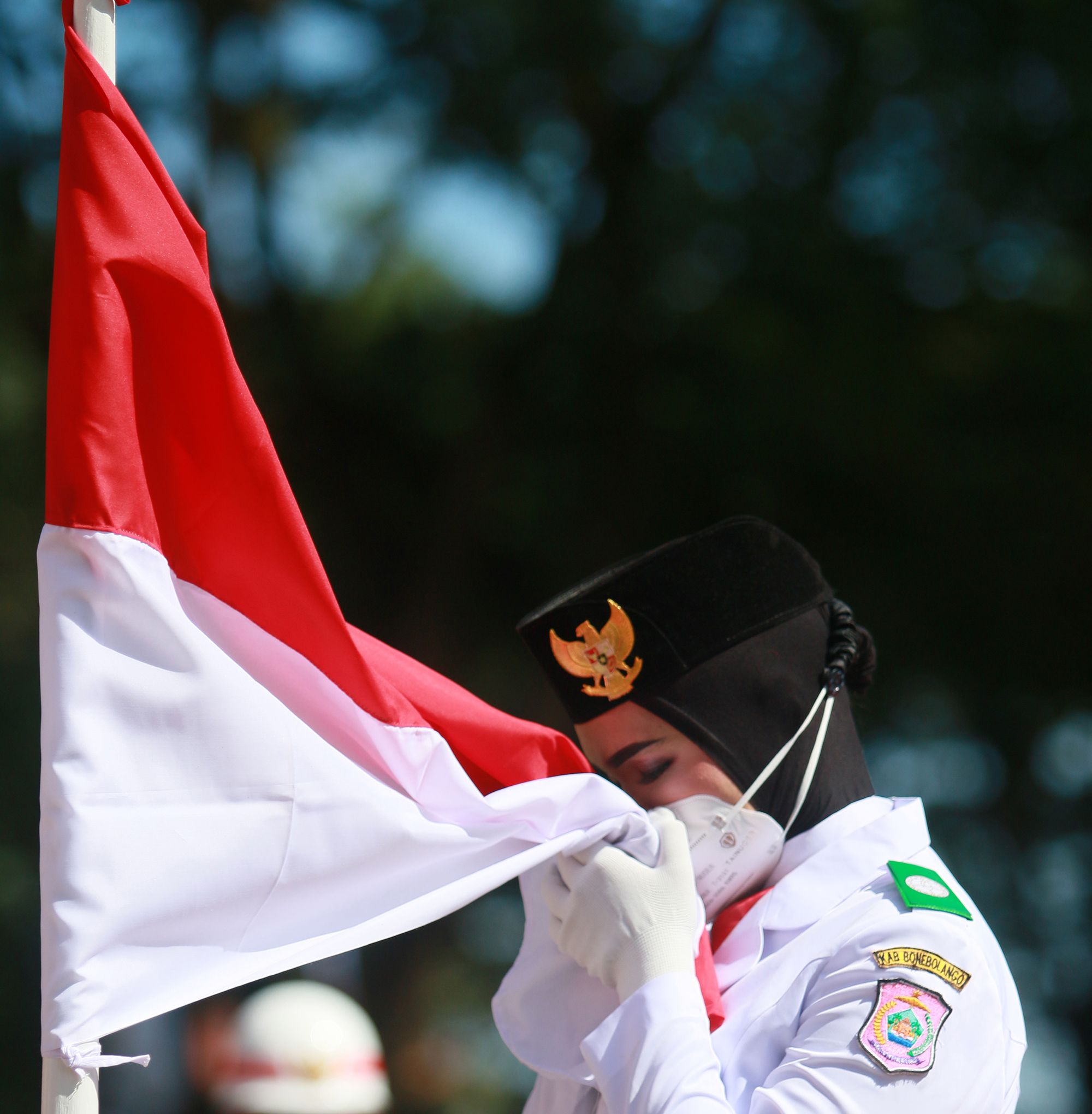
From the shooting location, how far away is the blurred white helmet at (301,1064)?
8.09 feet

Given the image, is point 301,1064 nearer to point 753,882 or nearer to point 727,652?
point 753,882

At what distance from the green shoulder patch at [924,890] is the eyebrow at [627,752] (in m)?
0.39

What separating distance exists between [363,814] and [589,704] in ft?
1.54

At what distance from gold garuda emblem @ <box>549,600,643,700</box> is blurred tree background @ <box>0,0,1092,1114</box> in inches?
147

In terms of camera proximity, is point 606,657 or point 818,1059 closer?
point 818,1059

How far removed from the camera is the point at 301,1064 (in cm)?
252

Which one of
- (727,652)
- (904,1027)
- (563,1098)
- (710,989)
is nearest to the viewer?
(904,1027)

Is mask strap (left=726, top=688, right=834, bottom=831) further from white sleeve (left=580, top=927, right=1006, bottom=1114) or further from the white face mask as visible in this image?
white sleeve (left=580, top=927, right=1006, bottom=1114)

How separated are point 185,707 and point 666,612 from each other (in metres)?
0.77

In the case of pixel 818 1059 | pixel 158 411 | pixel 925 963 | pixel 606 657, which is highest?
pixel 158 411

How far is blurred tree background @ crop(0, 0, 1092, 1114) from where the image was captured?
5734 millimetres

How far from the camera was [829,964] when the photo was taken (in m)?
1.75

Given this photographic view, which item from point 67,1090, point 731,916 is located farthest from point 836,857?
point 67,1090

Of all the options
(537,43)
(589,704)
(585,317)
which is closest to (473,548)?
(585,317)
